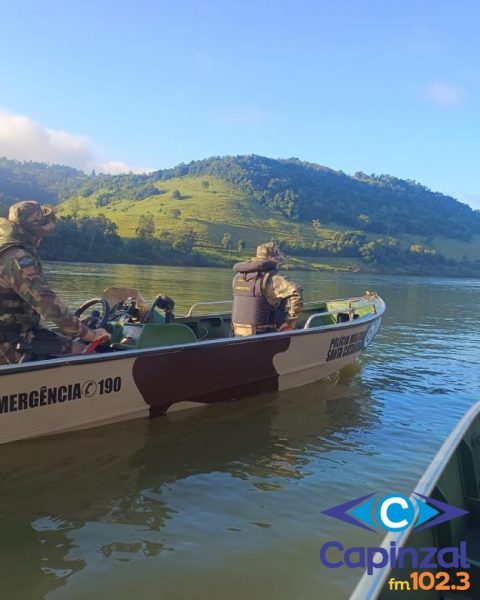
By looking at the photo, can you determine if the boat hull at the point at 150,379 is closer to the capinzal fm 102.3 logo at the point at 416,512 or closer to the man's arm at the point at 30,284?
the man's arm at the point at 30,284

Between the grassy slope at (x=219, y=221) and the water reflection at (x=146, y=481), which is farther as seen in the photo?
the grassy slope at (x=219, y=221)

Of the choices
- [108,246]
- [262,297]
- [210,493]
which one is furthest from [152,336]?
[108,246]

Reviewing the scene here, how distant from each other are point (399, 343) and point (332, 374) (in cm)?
574

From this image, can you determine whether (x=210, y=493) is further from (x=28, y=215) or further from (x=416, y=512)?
(x=28, y=215)

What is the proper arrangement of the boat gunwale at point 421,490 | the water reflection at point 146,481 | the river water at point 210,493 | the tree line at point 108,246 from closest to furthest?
the boat gunwale at point 421,490
the river water at point 210,493
the water reflection at point 146,481
the tree line at point 108,246

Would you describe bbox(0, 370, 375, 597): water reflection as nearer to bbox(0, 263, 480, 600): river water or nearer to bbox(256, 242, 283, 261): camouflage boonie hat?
bbox(0, 263, 480, 600): river water

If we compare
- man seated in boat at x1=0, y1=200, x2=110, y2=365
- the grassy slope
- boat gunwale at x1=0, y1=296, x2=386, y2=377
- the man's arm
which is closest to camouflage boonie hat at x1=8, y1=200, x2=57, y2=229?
man seated in boat at x1=0, y1=200, x2=110, y2=365

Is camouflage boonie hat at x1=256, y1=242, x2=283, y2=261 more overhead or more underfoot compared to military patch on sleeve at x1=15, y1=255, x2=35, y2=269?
more overhead

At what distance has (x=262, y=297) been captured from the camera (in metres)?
8.59

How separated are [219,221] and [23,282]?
118984 mm

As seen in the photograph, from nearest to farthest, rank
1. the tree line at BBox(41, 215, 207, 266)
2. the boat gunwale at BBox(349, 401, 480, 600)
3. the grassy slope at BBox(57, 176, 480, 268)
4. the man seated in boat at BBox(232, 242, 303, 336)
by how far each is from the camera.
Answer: the boat gunwale at BBox(349, 401, 480, 600)
the man seated in boat at BBox(232, 242, 303, 336)
the tree line at BBox(41, 215, 207, 266)
the grassy slope at BBox(57, 176, 480, 268)

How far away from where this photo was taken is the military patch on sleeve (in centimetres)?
534

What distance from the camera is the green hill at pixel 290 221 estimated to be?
99.6 m

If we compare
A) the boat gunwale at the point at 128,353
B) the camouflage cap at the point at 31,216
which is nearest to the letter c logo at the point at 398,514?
the boat gunwale at the point at 128,353
